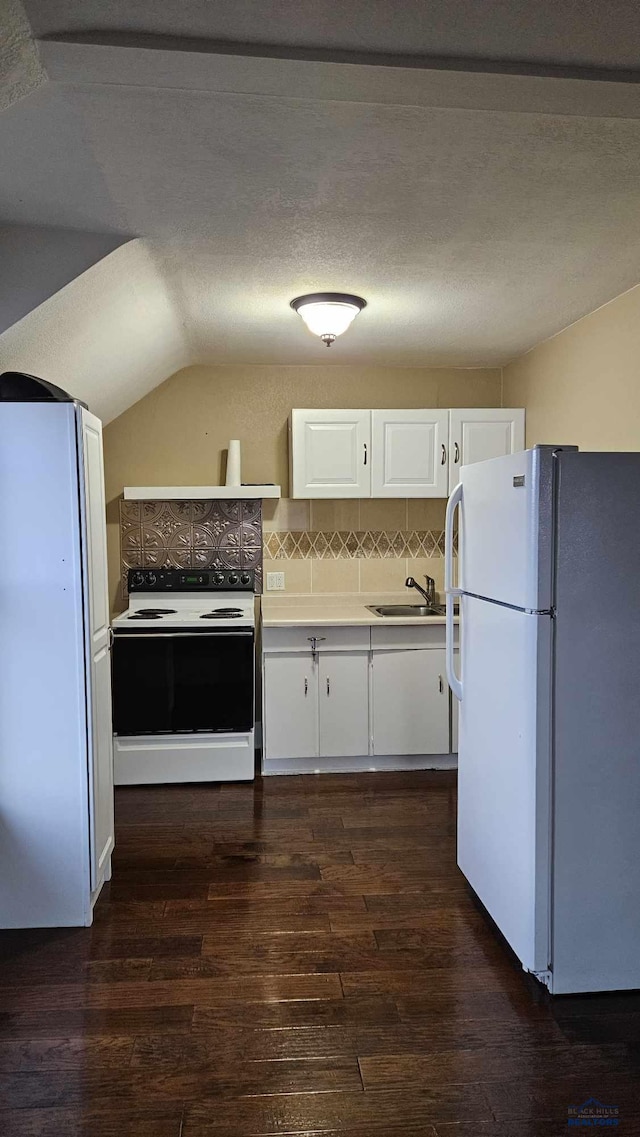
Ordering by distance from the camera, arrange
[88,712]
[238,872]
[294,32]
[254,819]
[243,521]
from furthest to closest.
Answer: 1. [243,521]
2. [254,819]
3. [238,872]
4. [88,712]
5. [294,32]

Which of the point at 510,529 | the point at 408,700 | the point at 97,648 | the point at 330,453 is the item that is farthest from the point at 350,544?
the point at 510,529

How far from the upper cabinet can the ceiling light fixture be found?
83cm

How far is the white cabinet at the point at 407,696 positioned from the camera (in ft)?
13.3

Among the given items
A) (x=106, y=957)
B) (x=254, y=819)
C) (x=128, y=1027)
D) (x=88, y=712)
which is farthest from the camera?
(x=254, y=819)

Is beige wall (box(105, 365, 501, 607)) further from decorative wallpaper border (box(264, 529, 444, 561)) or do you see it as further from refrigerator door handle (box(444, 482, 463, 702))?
refrigerator door handle (box(444, 482, 463, 702))

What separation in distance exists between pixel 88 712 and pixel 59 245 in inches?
61.2

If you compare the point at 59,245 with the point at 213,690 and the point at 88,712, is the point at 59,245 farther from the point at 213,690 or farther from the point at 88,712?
the point at 213,690

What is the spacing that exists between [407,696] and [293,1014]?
6.90 ft

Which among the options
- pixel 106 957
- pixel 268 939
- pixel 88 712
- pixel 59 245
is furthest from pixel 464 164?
pixel 106 957

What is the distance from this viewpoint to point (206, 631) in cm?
391

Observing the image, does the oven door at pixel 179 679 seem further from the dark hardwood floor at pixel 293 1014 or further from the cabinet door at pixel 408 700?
the dark hardwood floor at pixel 293 1014

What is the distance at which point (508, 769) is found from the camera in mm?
2340

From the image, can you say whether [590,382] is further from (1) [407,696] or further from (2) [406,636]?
(1) [407,696]

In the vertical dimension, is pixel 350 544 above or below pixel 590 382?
below
